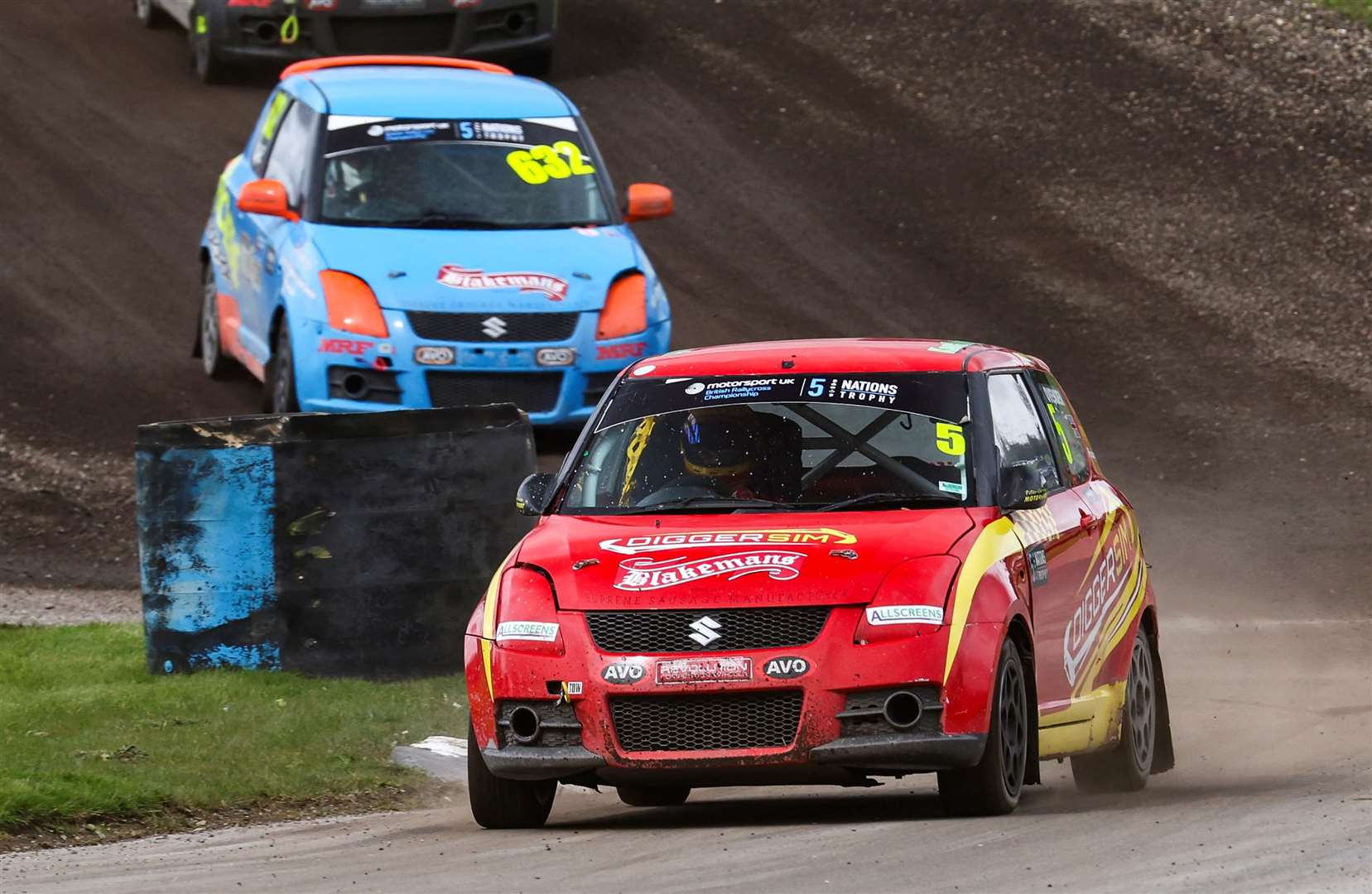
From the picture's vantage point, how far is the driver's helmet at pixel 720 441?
946 cm

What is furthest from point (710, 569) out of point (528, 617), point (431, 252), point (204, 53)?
point (204, 53)

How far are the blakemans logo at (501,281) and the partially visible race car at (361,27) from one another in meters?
7.44

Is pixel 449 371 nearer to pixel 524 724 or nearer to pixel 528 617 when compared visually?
pixel 528 617

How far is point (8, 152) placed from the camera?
22031 mm

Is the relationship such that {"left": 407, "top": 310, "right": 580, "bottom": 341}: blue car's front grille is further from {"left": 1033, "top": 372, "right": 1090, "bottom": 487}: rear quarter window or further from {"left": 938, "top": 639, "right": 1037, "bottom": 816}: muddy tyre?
{"left": 938, "top": 639, "right": 1037, "bottom": 816}: muddy tyre

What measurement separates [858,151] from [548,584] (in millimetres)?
14542

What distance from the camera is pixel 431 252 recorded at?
15.7 metres

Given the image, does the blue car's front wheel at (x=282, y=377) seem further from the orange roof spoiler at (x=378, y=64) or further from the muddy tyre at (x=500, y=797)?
the muddy tyre at (x=500, y=797)

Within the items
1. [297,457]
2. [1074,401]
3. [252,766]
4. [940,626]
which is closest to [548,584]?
[940,626]

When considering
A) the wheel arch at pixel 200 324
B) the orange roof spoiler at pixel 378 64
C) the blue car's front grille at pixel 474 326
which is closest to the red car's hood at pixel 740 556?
the blue car's front grille at pixel 474 326

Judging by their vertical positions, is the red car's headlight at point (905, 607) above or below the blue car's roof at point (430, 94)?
above

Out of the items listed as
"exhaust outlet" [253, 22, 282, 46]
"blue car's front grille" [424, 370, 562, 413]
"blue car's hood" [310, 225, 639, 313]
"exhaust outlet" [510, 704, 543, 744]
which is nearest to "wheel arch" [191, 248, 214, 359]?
"blue car's hood" [310, 225, 639, 313]

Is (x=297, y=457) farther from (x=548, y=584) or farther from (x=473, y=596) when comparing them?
(x=548, y=584)

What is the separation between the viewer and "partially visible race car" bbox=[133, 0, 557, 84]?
74.1 ft
